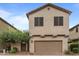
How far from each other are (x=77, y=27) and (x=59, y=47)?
809 millimetres

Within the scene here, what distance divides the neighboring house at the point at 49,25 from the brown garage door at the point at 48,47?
0.15ft

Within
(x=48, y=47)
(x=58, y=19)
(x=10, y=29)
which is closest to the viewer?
(x=58, y=19)

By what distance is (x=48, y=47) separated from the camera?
5.14 m

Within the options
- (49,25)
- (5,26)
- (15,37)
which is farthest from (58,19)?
(5,26)

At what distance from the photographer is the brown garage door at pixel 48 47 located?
5012 mm

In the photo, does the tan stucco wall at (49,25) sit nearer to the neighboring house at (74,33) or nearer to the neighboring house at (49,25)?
the neighboring house at (49,25)

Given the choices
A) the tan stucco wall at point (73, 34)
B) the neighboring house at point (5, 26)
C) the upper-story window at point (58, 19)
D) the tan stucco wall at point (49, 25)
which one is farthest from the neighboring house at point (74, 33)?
the neighboring house at point (5, 26)

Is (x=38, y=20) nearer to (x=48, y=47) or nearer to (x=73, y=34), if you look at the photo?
(x=48, y=47)

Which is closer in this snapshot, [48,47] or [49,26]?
[49,26]

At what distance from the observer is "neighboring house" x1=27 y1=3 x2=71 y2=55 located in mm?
4812

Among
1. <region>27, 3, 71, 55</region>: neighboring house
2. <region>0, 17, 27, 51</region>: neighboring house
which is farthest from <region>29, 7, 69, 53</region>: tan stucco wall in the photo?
<region>0, 17, 27, 51</region>: neighboring house

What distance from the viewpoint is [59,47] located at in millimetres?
5039

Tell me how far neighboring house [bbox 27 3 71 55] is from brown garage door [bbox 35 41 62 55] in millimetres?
45

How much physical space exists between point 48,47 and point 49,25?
2.46ft
